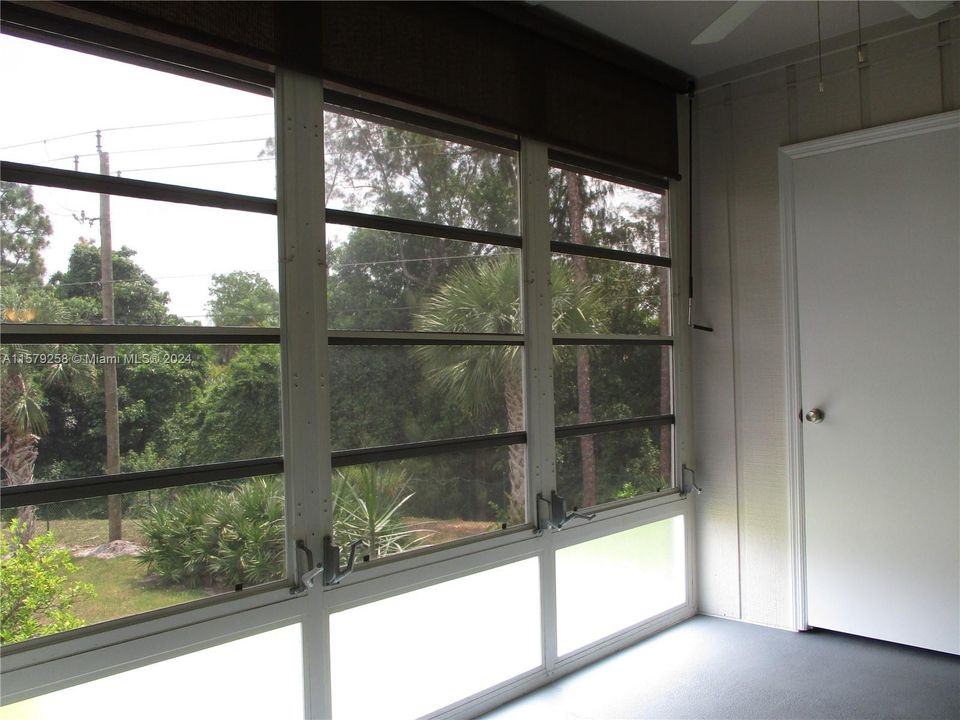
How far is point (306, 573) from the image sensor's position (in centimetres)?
224

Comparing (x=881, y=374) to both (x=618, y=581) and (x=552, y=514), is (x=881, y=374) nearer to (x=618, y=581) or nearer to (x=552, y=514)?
(x=618, y=581)

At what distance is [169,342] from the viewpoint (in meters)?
2.01

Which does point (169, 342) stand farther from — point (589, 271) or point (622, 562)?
point (622, 562)

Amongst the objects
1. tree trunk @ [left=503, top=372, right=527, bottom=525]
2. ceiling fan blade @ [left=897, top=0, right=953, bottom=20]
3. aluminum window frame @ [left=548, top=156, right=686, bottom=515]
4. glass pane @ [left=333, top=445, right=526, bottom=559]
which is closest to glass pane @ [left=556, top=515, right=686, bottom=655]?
aluminum window frame @ [left=548, top=156, right=686, bottom=515]

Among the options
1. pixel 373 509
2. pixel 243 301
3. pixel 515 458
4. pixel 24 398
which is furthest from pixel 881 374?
pixel 24 398

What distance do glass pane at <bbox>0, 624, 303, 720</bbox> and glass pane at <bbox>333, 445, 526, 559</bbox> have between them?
396mm

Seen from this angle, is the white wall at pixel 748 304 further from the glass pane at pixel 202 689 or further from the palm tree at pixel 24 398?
the palm tree at pixel 24 398

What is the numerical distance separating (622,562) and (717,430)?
0.89 m

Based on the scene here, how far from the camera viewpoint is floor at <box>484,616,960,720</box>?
2.75 meters

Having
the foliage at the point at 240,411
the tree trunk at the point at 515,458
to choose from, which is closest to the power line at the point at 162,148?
the foliage at the point at 240,411

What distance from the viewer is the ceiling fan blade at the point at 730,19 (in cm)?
214

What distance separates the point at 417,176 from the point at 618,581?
2140 millimetres

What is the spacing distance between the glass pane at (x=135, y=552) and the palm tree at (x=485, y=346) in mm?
785

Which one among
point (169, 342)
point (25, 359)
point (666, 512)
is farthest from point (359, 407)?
Result: point (666, 512)
